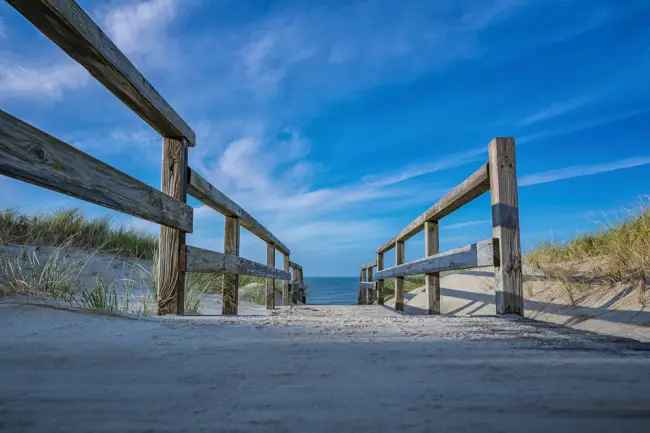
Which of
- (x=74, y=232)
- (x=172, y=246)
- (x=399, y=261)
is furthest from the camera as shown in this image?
(x=74, y=232)

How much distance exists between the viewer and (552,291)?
4867 millimetres

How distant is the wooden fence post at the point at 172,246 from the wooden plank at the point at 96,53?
10.2 inches

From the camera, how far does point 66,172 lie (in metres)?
1.71

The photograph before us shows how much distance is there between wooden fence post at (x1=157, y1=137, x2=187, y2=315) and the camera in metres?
2.97

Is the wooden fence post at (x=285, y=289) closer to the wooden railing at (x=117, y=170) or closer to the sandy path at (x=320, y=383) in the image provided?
the wooden railing at (x=117, y=170)

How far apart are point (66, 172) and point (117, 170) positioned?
41 centimetres

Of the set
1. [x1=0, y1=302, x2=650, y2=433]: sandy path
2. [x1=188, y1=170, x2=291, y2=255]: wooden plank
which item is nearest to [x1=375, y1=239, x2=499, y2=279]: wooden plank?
[x1=0, y1=302, x2=650, y2=433]: sandy path

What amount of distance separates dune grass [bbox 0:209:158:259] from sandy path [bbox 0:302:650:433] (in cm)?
690

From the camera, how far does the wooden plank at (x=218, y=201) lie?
10.8 ft

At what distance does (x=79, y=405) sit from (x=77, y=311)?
1.55 m

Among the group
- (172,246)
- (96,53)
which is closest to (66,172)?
(96,53)

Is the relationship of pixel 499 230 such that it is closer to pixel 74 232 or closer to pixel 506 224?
pixel 506 224

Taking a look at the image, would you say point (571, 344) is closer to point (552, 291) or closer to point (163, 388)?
point (163, 388)

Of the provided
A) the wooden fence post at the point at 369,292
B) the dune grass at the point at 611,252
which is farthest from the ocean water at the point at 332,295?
the dune grass at the point at 611,252
